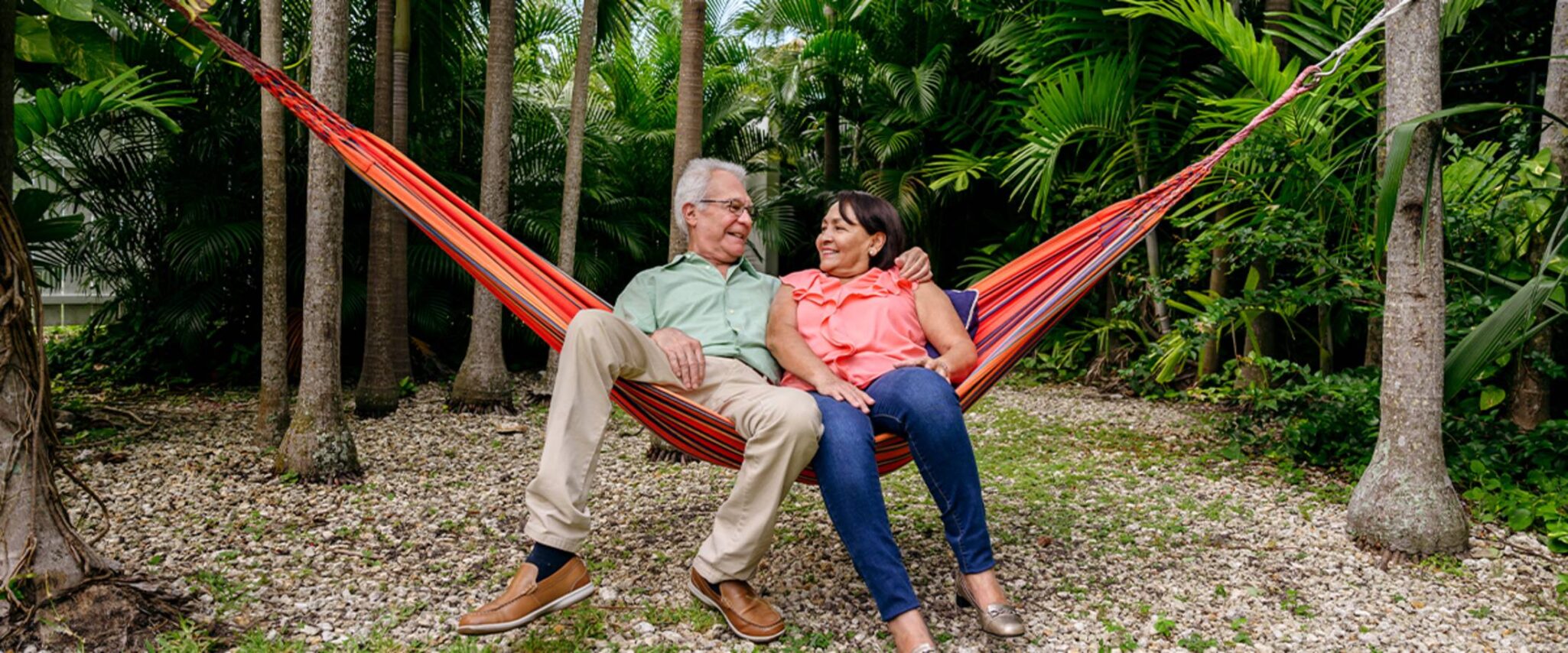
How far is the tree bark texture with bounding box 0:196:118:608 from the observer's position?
1.71 meters

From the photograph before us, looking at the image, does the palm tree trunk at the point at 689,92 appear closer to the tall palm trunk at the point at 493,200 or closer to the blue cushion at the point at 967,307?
the tall palm trunk at the point at 493,200

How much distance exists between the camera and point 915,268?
2221 millimetres

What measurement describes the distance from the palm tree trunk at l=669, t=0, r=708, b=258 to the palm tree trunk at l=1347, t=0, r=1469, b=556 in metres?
2.21

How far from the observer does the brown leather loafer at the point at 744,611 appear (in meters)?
1.89

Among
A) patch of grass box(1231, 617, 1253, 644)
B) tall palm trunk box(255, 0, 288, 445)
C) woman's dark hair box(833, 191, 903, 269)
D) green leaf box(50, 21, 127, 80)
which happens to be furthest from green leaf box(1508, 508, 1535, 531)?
green leaf box(50, 21, 127, 80)

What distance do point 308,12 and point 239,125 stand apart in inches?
27.9

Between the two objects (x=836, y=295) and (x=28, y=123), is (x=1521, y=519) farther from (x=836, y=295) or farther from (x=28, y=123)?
(x=28, y=123)

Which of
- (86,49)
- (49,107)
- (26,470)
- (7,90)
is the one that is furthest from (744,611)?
(86,49)

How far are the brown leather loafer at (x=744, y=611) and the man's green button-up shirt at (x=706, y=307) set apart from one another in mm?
483

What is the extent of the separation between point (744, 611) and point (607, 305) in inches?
31.1

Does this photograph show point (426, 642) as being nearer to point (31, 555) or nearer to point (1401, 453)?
point (31, 555)

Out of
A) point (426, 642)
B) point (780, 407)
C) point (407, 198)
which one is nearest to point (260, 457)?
point (407, 198)

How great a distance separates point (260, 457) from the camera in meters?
3.28

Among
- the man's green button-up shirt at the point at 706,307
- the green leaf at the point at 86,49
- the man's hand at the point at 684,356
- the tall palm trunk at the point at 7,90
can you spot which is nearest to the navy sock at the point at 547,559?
the man's hand at the point at 684,356
